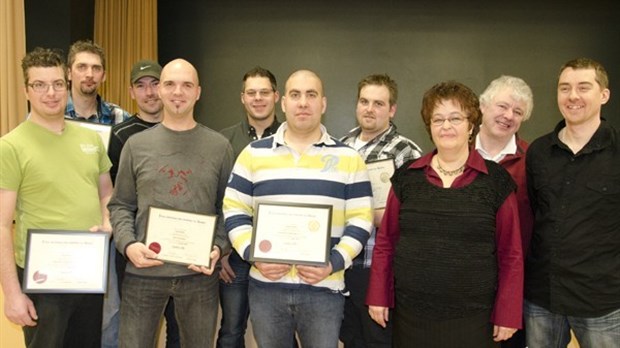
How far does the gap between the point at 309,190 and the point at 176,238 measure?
0.67 meters

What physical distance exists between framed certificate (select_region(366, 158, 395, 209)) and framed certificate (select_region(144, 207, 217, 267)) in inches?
37.5

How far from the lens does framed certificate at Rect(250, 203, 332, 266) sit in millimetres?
2344

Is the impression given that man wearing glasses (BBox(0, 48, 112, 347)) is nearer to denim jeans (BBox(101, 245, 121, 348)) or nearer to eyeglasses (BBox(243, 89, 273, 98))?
denim jeans (BBox(101, 245, 121, 348))

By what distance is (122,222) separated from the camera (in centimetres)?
257

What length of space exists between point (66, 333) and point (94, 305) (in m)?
0.18

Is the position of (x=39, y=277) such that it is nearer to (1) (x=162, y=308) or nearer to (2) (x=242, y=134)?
(1) (x=162, y=308)

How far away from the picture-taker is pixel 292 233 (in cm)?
236

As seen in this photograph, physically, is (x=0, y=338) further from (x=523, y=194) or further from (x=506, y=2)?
(x=506, y=2)

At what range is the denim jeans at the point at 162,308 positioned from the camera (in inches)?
100

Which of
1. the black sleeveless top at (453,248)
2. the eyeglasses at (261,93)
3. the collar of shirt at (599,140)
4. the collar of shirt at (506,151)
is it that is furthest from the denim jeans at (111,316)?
the collar of shirt at (599,140)

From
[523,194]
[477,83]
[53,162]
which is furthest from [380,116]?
[477,83]

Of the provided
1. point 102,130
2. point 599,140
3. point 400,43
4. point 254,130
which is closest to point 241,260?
point 254,130

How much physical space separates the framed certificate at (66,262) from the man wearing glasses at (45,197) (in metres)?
0.07

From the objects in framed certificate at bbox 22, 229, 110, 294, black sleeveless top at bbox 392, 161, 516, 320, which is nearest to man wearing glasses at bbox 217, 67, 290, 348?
framed certificate at bbox 22, 229, 110, 294
